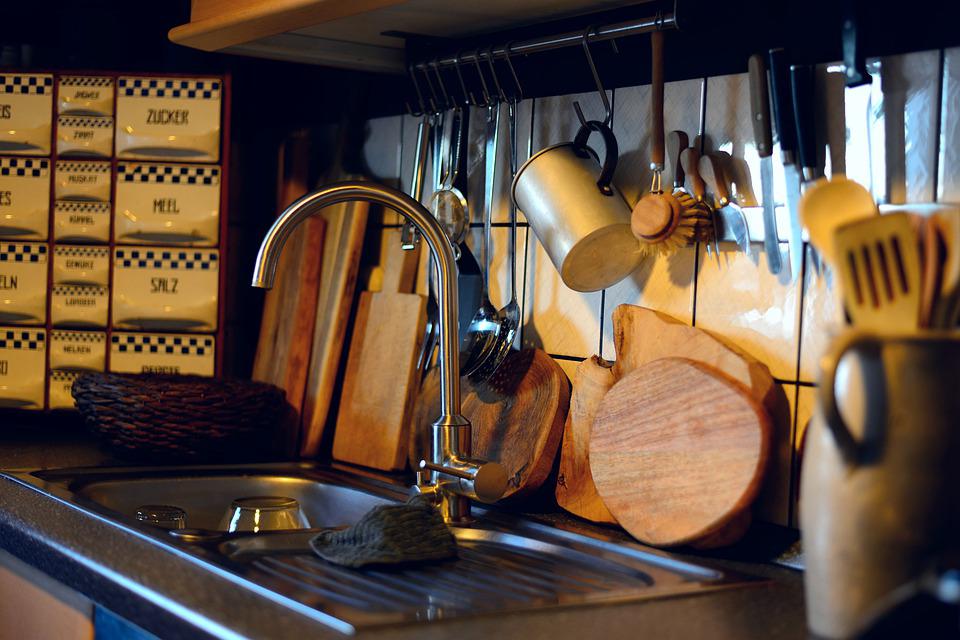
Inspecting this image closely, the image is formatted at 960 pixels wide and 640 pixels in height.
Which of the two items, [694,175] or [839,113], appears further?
[694,175]

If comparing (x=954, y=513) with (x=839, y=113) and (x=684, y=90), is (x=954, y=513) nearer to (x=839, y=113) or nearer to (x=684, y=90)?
(x=839, y=113)

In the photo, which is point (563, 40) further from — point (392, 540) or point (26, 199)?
point (26, 199)

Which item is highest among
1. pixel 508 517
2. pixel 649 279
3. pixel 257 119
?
pixel 257 119

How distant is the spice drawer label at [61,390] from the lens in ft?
5.77

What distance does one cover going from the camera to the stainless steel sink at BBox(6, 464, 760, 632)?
0.94m

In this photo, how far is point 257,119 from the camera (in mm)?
1953

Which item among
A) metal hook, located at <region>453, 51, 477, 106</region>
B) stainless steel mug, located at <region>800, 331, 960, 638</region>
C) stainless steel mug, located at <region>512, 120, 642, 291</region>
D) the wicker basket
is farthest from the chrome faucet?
stainless steel mug, located at <region>800, 331, 960, 638</region>

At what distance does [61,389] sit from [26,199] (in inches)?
11.6

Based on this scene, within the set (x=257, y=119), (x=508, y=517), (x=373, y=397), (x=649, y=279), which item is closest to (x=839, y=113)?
(x=649, y=279)

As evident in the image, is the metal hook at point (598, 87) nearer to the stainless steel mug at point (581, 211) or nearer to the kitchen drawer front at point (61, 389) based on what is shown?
the stainless steel mug at point (581, 211)

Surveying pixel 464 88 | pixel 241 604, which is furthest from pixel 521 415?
pixel 241 604

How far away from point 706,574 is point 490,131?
67cm

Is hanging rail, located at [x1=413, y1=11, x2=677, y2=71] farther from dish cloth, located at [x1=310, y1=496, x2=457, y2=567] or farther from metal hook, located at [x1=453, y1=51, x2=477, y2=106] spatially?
dish cloth, located at [x1=310, y1=496, x2=457, y2=567]

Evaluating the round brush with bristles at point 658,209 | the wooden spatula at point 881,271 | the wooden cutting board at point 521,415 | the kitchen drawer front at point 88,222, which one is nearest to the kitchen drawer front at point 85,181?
the kitchen drawer front at point 88,222
